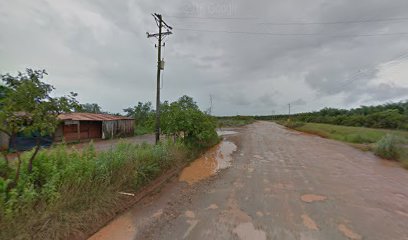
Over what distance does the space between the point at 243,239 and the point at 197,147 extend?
773 cm

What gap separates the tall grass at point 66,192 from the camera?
2.78 meters

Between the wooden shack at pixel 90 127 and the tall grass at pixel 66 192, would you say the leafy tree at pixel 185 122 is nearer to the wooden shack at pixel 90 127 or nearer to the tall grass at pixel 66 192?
the tall grass at pixel 66 192

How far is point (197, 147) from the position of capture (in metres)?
10.9

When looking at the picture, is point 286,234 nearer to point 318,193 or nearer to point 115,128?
point 318,193

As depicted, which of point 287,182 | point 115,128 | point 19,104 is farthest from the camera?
point 115,128

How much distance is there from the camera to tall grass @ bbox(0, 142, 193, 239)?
2.78 m

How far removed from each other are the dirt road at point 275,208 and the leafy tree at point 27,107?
2.14m

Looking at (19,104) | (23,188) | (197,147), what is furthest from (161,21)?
(23,188)

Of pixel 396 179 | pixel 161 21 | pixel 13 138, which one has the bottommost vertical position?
pixel 396 179

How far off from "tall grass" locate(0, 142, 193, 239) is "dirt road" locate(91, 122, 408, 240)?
402 millimetres

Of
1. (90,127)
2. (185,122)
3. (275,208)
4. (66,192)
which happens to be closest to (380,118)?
(185,122)

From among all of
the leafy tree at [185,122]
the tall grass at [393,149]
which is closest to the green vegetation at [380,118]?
the tall grass at [393,149]

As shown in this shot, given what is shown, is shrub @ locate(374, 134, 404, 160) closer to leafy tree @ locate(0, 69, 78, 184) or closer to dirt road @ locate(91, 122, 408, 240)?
dirt road @ locate(91, 122, 408, 240)

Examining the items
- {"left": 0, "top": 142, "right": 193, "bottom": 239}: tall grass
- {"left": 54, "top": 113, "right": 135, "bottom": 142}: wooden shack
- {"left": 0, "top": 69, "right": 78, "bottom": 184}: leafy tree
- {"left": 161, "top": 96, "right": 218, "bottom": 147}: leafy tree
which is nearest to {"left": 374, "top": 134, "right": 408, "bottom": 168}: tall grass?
{"left": 161, "top": 96, "right": 218, "bottom": 147}: leafy tree
